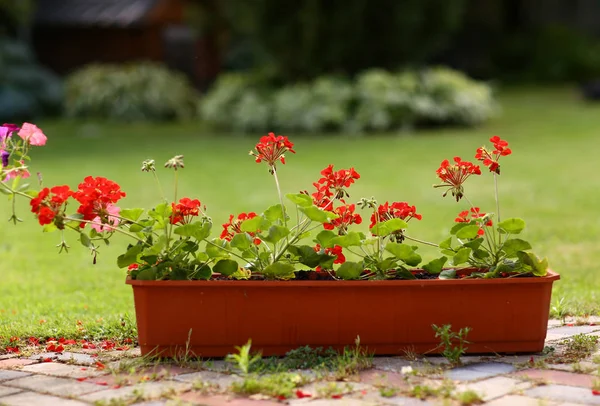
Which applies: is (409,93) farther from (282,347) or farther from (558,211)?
(282,347)

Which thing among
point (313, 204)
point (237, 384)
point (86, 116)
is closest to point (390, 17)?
point (86, 116)

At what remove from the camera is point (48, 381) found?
12.2 feet

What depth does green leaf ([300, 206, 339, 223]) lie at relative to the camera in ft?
12.9

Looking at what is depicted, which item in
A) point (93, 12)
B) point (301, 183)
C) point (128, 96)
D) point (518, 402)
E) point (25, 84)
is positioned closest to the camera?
point (518, 402)

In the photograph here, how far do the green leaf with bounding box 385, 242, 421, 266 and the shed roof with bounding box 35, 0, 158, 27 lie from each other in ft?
55.5

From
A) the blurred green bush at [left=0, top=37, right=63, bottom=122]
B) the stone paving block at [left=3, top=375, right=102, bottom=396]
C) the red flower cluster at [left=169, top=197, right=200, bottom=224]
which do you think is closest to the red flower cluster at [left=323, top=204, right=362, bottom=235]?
the red flower cluster at [left=169, top=197, right=200, bottom=224]

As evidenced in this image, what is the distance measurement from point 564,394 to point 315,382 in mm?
845

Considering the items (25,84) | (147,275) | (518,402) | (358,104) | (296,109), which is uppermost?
(25,84)

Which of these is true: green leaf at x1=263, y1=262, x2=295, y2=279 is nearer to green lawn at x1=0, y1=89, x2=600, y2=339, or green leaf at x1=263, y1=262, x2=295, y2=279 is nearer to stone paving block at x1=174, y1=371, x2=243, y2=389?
stone paving block at x1=174, y1=371, x2=243, y2=389

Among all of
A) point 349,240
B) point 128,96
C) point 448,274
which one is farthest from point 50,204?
point 128,96

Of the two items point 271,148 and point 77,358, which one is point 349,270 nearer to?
point 271,148

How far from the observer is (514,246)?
13.4ft

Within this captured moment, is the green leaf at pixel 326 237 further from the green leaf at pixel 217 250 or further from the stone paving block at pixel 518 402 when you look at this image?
the stone paving block at pixel 518 402

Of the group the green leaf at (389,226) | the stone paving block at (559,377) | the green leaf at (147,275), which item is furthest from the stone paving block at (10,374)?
the stone paving block at (559,377)
